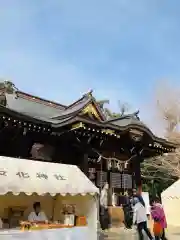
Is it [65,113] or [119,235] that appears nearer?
[119,235]

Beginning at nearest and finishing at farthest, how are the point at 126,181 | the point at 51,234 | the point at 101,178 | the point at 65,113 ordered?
the point at 51,234, the point at 101,178, the point at 65,113, the point at 126,181

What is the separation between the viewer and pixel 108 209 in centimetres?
1416

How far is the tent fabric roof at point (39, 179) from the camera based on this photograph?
6877mm

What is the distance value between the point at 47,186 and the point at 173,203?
529 inches

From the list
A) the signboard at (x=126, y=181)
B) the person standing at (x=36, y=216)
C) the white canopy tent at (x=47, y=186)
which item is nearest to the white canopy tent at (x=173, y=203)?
the signboard at (x=126, y=181)

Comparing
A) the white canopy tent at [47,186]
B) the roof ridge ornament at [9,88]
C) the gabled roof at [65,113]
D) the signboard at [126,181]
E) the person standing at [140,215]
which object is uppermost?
the roof ridge ornament at [9,88]

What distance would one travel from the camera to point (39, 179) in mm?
7484

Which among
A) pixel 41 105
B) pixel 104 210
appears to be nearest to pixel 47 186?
pixel 104 210

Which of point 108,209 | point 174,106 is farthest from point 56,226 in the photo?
point 174,106

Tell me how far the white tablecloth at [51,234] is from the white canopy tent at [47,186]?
17.5 inches

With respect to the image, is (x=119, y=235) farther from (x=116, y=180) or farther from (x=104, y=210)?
(x=116, y=180)

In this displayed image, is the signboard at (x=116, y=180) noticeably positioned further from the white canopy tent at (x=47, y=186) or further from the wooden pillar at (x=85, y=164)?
the white canopy tent at (x=47, y=186)

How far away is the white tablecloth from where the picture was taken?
665 centimetres

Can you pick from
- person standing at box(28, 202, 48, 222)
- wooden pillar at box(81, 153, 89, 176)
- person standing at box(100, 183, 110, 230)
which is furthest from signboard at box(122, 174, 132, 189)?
person standing at box(28, 202, 48, 222)
